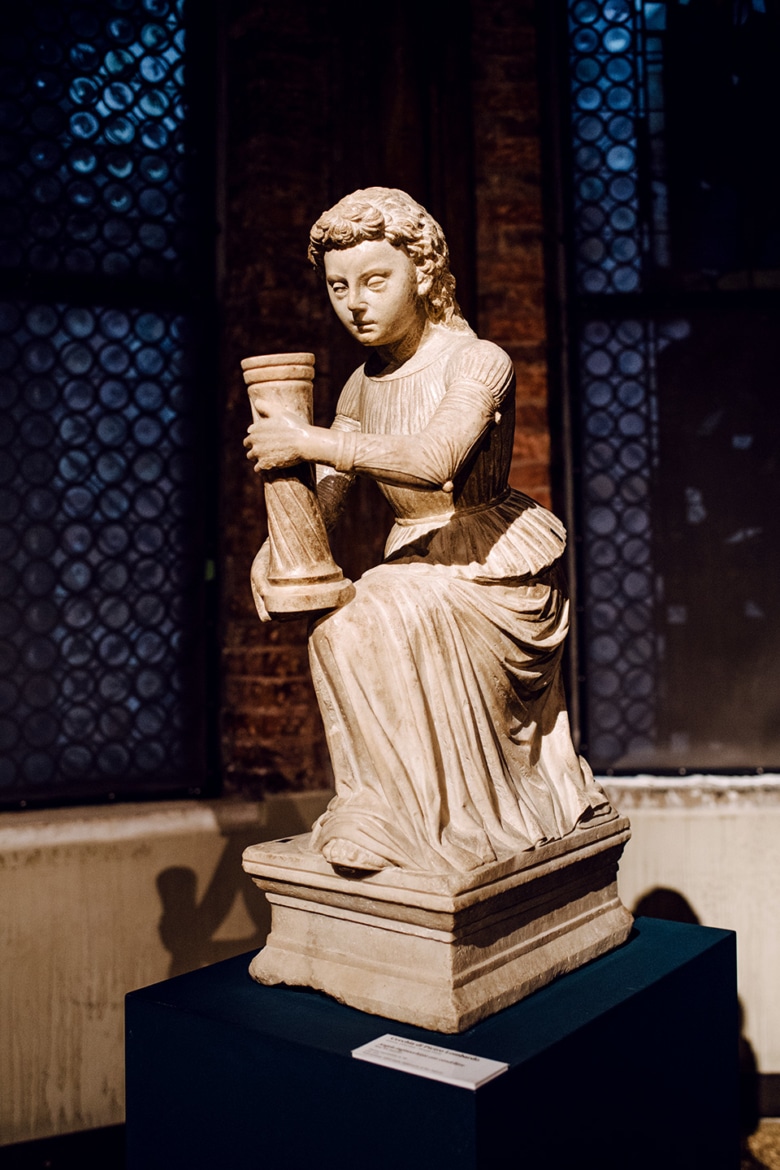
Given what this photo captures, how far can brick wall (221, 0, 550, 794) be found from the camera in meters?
3.87

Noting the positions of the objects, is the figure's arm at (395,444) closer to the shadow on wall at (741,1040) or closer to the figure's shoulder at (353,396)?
the figure's shoulder at (353,396)

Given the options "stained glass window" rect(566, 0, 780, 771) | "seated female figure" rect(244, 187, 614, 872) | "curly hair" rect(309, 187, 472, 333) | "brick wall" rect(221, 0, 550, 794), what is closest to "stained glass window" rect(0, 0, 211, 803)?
"brick wall" rect(221, 0, 550, 794)

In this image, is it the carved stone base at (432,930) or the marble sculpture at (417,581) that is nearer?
the carved stone base at (432,930)

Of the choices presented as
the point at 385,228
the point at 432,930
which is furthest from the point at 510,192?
the point at 432,930

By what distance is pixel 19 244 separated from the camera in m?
3.88

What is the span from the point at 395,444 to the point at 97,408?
A: 206 centimetres

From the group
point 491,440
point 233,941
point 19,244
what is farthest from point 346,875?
point 19,244

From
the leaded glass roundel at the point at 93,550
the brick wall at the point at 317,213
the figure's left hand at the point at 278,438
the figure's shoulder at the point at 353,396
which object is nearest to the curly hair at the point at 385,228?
the figure's shoulder at the point at 353,396

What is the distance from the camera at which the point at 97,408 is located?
395 centimetres

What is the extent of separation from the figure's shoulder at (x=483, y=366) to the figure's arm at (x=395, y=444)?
5cm

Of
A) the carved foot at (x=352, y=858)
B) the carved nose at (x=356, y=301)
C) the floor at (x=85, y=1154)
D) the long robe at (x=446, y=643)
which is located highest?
the carved nose at (x=356, y=301)

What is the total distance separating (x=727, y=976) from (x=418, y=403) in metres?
1.53

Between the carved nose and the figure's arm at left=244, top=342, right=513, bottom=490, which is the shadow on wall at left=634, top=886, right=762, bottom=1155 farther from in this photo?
the carved nose

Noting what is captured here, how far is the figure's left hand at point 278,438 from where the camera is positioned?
7.13ft
